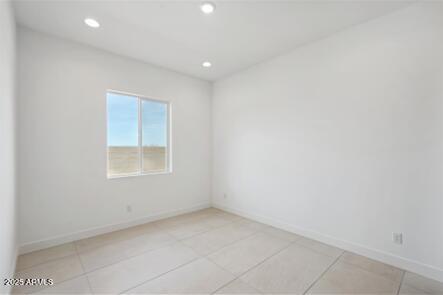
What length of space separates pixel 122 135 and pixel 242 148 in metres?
2.30

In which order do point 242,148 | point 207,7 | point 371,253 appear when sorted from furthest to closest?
point 242,148
point 371,253
point 207,7

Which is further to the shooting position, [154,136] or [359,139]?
[154,136]

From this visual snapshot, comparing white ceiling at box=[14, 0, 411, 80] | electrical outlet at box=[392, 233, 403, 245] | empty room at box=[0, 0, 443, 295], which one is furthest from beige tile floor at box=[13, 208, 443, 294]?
white ceiling at box=[14, 0, 411, 80]

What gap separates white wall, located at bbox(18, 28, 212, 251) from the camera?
271 cm

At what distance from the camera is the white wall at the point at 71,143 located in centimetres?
271

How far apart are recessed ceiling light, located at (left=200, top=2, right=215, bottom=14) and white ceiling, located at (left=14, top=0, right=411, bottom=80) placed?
0.07 meters

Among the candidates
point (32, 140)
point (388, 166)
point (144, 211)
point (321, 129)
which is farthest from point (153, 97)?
point (388, 166)

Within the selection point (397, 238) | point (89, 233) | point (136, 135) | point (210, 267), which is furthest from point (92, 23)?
point (397, 238)

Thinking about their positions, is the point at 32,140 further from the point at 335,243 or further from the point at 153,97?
the point at 335,243

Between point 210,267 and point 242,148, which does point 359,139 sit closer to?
point 242,148

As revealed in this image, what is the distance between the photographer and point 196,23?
2.66 metres

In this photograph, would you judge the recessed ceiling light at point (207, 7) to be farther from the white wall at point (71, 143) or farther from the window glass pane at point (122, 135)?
the window glass pane at point (122, 135)

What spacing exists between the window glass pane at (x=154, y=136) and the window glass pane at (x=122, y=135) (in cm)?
17

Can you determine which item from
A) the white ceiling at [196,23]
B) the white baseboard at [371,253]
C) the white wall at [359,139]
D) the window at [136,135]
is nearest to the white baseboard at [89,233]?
the window at [136,135]
